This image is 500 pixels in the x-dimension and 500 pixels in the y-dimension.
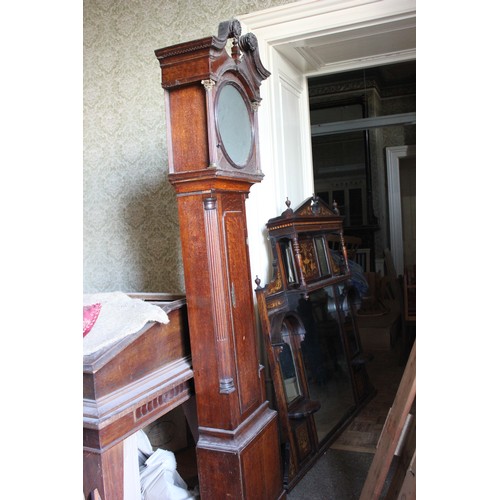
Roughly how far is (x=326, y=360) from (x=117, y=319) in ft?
5.81

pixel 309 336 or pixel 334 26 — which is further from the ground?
pixel 334 26

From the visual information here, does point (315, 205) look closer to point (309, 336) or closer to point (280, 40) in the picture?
point (309, 336)

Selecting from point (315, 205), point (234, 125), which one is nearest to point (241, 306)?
point (234, 125)

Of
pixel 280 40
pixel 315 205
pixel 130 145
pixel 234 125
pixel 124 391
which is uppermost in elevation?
pixel 280 40

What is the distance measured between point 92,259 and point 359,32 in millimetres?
2277

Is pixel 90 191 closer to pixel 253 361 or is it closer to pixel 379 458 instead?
pixel 253 361

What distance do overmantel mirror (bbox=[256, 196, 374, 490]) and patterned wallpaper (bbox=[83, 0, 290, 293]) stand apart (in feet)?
2.55

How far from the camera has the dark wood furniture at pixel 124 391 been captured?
1548mm

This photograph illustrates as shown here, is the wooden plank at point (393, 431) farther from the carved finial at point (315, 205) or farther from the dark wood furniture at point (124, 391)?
the carved finial at point (315, 205)

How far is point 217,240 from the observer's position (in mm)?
1900

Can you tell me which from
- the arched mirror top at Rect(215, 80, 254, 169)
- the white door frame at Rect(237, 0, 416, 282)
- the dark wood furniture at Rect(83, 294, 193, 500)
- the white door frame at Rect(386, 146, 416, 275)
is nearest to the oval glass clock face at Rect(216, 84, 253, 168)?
the arched mirror top at Rect(215, 80, 254, 169)

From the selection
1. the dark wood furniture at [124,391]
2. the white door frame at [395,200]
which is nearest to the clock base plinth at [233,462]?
the dark wood furniture at [124,391]

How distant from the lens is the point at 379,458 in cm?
187
